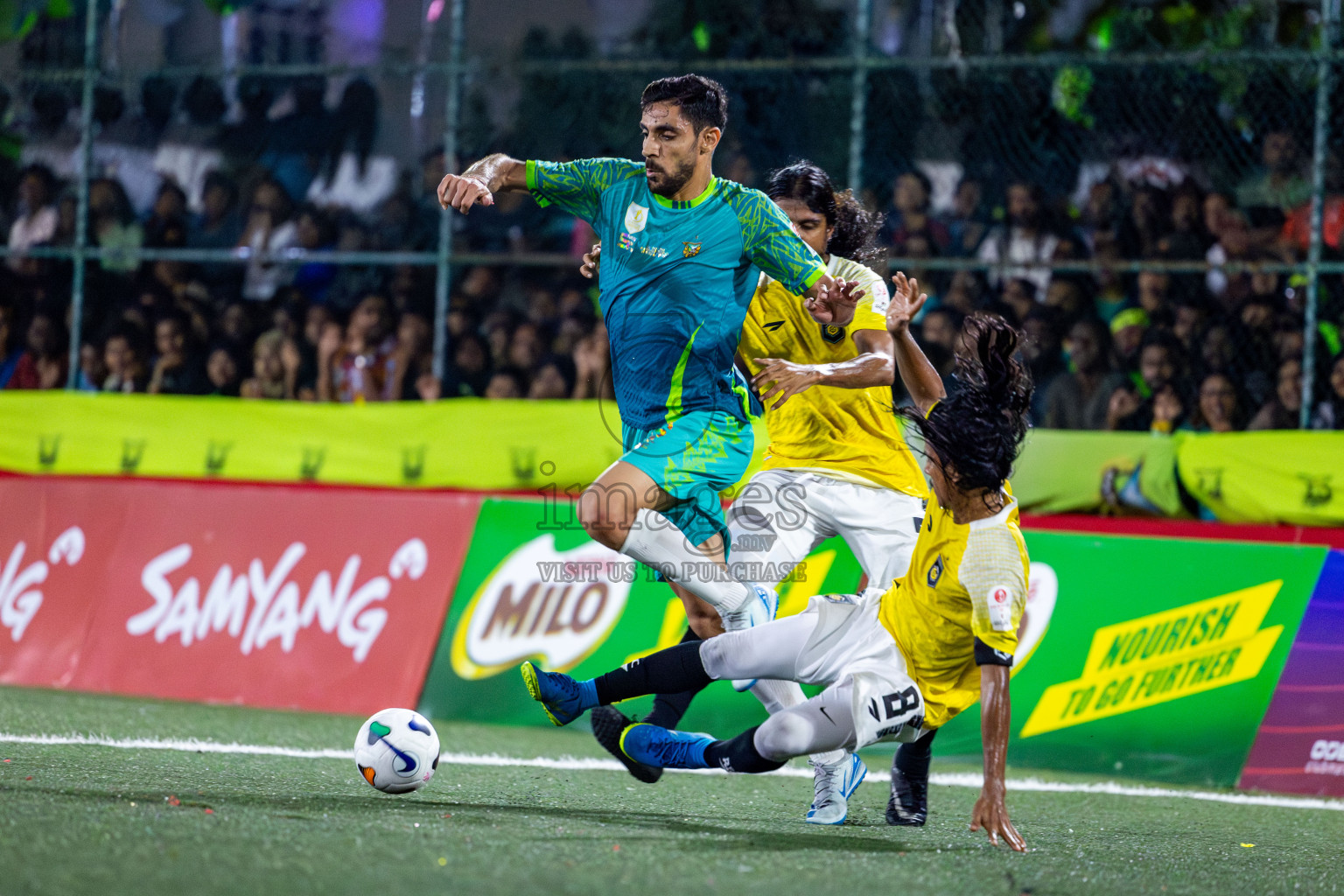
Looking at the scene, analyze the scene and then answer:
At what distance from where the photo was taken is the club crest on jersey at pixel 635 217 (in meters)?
4.95

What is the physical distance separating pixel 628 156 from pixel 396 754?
17.6ft

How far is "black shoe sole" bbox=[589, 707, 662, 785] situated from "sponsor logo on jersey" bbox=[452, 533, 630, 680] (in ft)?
8.37

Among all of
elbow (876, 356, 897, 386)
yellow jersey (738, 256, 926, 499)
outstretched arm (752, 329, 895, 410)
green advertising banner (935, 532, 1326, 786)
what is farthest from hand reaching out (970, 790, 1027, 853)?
green advertising banner (935, 532, 1326, 786)

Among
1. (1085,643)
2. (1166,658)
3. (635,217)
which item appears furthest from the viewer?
(1085,643)

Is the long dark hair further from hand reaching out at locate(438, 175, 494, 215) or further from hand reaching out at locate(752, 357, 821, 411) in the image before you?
hand reaching out at locate(438, 175, 494, 215)

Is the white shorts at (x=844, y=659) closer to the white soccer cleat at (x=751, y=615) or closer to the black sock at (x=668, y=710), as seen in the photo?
the white soccer cleat at (x=751, y=615)

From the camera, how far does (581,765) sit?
243 inches

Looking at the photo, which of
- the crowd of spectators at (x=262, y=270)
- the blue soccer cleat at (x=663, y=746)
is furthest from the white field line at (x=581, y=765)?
the crowd of spectators at (x=262, y=270)

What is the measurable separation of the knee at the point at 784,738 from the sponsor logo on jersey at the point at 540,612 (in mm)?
Result: 3044

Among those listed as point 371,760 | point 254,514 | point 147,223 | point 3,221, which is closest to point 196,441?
point 254,514

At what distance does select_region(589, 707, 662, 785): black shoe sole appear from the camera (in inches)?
189

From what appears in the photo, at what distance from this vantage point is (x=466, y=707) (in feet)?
24.7

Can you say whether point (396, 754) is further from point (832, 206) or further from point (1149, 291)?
point (1149, 291)

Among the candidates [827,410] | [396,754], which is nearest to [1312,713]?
[827,410]
